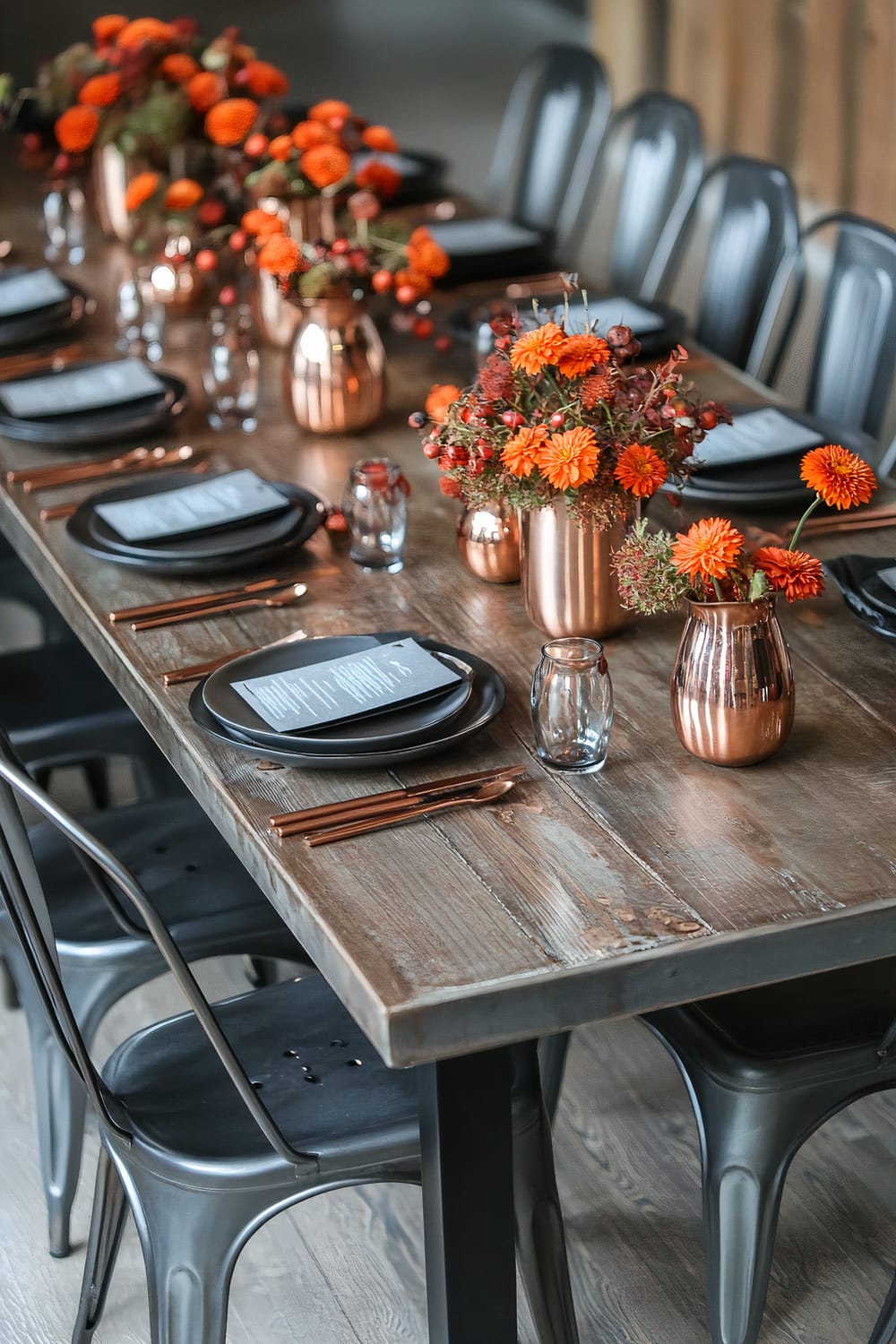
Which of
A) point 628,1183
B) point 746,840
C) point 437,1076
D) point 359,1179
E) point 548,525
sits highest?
point 548,525

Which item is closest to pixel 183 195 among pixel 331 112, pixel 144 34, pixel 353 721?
pixel 331 112

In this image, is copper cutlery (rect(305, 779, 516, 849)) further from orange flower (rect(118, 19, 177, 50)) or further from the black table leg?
orange flower (rect(118, 19, 177, 50))

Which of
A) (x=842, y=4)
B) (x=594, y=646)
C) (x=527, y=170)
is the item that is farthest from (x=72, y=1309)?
(x=842, y=4)

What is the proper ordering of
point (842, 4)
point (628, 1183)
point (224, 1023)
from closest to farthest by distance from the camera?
point (224, 1023), point (628, 1183), point (842, 4)

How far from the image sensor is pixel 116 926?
67.9 inches

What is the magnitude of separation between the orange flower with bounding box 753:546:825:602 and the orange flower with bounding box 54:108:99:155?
6.71 ft

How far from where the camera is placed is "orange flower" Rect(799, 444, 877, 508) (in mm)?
1396

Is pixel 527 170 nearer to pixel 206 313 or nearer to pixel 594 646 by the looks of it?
pixel 206 313

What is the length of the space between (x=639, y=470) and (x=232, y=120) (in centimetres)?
150

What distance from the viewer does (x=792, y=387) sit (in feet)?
15.3

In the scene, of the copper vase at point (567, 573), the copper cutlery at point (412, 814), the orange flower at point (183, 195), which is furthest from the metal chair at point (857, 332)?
the copper cutlery at point (412, 814)

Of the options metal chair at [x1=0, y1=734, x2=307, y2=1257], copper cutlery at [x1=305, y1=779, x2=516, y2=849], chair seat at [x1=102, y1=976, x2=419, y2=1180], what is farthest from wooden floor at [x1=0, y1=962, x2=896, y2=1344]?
copper cutlery at [x1=305, y1=779, x2=516, y2=849]

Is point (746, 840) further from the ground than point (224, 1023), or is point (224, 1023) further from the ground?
point (746, 840)

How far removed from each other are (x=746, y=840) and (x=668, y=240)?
2185 millimetres
